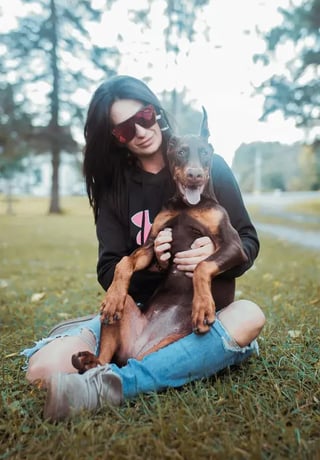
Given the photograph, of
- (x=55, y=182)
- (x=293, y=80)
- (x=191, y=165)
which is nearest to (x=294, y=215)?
(x=293, y=80)

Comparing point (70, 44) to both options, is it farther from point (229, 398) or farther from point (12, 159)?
point (229, 398)

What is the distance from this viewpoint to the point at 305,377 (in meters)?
2.51

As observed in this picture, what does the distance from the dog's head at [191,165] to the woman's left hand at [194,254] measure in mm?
205

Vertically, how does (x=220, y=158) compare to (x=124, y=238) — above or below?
above

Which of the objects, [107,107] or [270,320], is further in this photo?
[270,320]

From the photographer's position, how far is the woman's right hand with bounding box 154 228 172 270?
2.46 m

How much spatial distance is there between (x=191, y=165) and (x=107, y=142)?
2.79ft

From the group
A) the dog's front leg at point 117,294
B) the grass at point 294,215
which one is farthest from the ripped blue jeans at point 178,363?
the grass at point 294,215

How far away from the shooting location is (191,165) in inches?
91.7

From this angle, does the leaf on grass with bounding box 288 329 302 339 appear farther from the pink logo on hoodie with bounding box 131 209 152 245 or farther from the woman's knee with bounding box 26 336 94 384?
the woman's knee with bounding box 26 336 94 384

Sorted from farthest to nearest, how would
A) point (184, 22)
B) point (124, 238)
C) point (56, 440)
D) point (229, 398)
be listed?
1. point (184, 22)
2. point (124, 238)
3. point (229, 398)
4. point (56, 440)

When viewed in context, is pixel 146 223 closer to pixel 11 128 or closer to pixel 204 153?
pixel 204 153

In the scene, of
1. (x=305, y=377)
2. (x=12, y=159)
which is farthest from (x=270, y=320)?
(x=12, y=159)

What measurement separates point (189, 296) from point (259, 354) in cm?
77
